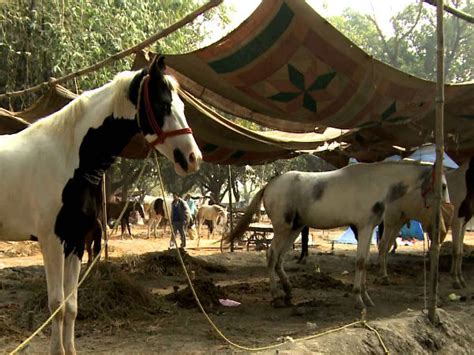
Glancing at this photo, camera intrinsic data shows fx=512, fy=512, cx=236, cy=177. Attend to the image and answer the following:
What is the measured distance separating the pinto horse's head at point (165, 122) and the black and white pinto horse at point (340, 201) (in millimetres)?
3571

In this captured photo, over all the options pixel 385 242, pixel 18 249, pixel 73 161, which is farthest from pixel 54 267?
pixel 18 249

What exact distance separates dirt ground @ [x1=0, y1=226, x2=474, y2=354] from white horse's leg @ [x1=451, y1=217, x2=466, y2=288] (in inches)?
6.1

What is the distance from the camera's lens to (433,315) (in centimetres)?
451

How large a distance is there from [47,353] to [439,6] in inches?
166

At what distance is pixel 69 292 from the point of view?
3.19m

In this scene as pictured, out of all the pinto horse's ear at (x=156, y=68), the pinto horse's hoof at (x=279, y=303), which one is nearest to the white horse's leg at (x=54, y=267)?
the pinto horse's ear at (x=156, y=68)

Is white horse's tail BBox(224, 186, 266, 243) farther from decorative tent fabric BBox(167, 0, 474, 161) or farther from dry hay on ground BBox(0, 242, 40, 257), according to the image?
dry hay on ground BBox(0, 242, 40, 257)

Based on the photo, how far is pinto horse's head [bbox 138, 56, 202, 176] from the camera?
304 centimetres

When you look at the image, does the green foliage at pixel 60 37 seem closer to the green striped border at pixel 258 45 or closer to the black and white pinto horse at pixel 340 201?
the green striped border at pixel 258 45

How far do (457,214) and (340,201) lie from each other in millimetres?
2903

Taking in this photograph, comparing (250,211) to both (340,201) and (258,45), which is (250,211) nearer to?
(340,201)

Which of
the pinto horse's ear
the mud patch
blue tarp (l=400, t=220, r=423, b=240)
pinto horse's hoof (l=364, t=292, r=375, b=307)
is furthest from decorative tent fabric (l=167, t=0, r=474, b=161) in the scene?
blue tarp (l=400, t=220, r=423, b=240)

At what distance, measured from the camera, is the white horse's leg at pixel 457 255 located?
7534 mm

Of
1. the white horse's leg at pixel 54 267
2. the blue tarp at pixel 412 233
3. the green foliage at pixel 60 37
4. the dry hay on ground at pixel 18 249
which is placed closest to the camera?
the white horse's leg at pixel 54 267
